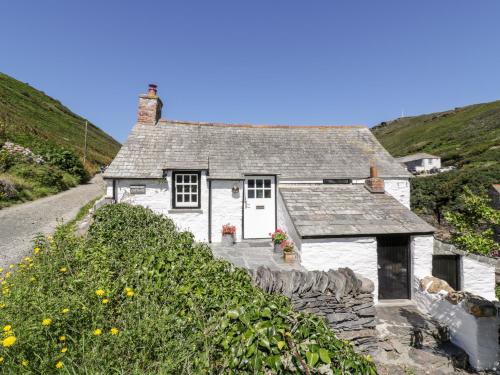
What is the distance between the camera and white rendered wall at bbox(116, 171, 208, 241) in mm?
10953

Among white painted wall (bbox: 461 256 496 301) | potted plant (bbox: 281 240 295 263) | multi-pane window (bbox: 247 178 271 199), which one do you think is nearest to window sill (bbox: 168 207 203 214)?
multi-pane window (bbox: 247 178 271 199)

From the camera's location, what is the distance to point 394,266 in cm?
869

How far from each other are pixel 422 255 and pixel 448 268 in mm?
982

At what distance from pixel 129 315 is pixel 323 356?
248 cm

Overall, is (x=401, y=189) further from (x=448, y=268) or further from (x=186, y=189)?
(x=186, y=189)

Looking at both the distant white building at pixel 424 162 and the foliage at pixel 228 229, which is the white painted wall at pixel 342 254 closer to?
the foliage at pixel 228 229

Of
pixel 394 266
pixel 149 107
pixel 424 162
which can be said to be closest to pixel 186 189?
pixel 149 107

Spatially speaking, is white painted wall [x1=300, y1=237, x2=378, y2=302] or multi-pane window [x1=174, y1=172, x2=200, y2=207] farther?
multi-pane window [x1=174, y1=172, x2=200, y2=207]

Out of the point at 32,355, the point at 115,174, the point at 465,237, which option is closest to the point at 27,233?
the point at 115,174

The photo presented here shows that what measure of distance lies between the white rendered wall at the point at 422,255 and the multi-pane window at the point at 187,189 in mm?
9017

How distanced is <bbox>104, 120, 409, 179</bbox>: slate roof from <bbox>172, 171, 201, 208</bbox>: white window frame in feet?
1.52

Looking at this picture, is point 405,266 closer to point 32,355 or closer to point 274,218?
point 274,218

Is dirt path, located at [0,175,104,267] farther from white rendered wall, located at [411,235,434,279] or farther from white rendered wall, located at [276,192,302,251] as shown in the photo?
white rendered wall, located at [411,235,434,279]

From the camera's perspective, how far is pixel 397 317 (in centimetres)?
750
